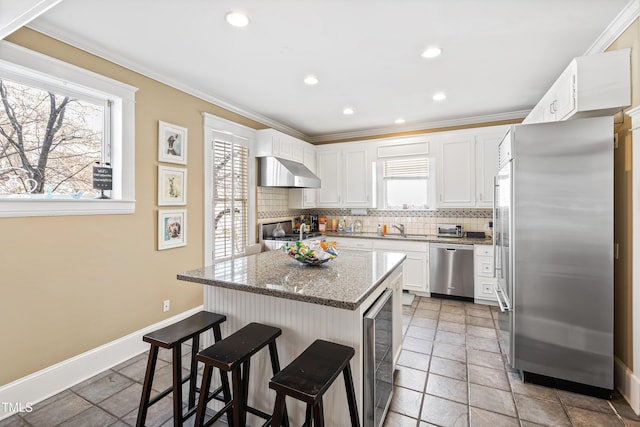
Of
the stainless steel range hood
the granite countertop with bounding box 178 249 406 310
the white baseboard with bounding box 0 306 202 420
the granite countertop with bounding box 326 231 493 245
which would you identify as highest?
the stainless steel range hood

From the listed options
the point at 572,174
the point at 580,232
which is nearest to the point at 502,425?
the point at 580,232

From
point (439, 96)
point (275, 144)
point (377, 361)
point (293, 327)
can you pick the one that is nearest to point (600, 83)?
point (439, 96)

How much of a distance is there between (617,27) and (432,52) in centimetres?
126

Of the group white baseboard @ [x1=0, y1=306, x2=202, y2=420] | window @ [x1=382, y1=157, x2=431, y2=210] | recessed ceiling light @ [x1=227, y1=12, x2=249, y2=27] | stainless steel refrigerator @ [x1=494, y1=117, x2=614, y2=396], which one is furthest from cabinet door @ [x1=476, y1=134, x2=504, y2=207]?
white baseboard @ [x1=0, y1=306, x2=202, y2=420]

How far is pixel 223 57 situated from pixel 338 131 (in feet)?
9.70

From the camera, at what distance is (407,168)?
485 cm

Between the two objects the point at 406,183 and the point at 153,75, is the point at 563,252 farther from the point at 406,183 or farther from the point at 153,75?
the point at 153,75

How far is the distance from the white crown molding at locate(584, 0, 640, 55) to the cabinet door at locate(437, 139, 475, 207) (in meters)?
1.90

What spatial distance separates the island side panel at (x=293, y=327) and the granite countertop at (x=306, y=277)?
12cm

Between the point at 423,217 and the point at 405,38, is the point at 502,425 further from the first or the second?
the point at 423,217

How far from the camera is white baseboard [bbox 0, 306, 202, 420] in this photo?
6.37 feet

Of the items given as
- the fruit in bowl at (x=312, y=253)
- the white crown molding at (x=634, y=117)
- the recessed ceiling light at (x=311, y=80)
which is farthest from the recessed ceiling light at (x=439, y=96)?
the fruit in bowl at (x=312, y=253)

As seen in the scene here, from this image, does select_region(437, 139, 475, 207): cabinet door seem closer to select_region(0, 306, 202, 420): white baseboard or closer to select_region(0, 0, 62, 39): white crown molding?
select_region(0, 306, 202, 420): white baseboard

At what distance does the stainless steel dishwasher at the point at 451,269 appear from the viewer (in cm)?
406
